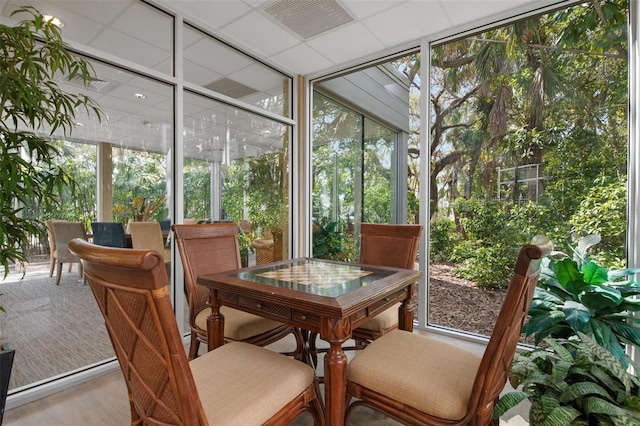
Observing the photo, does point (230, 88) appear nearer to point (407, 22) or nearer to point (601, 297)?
point (407, 22)

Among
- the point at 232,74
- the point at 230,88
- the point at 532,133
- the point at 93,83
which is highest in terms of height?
the point at 232,74

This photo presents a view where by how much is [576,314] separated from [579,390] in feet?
2.58

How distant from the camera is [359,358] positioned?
4.70 feet

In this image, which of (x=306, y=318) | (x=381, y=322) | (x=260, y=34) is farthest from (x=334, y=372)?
(x=260, y=34)

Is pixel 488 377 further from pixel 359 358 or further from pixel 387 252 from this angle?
pixel 387 252

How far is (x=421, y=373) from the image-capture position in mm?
1271

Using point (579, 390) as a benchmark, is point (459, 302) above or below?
below

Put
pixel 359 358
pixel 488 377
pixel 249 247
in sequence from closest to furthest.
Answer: pixel 488 377 < pixel 359 358 < pixel 249 247

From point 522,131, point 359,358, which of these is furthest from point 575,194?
point 359,358

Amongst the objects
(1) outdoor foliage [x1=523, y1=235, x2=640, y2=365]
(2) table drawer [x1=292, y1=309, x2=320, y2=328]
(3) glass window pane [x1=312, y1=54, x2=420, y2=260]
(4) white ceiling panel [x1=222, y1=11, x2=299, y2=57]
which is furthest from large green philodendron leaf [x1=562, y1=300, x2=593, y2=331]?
(4) white ceiling panel [x1=222, y1=11, x2=299, y2=57]

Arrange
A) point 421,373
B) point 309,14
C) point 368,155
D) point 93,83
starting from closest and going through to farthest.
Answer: point 421,373, point 93,83, point 309,14, point 368,155

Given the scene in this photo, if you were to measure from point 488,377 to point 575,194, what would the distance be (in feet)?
6.84

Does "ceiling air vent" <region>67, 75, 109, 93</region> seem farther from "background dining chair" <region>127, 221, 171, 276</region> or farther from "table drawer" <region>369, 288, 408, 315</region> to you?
"table drawer" <region>369, 288, 408, 315</region>

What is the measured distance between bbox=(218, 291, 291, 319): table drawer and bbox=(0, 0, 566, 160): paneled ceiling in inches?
64.8
